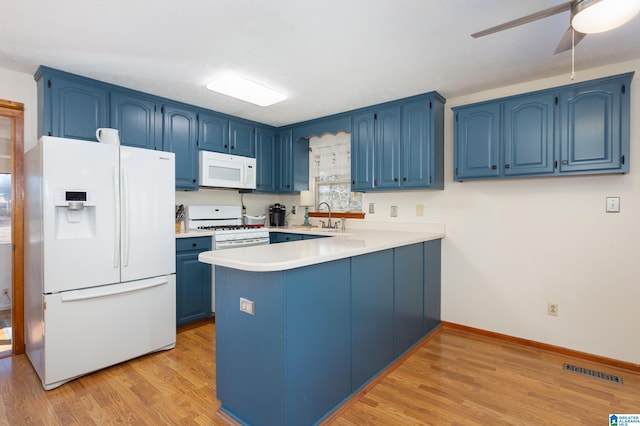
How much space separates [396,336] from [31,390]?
2.52 m

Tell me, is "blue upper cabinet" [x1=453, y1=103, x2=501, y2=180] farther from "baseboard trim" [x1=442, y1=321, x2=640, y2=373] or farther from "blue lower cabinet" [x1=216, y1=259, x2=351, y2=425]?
"blue lower cabinet" [x1=216, y1=259, x2=351, y2=425]

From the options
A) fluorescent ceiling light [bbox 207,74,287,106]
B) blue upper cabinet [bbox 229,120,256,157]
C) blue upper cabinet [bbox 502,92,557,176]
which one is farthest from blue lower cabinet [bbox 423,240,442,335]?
blue upper cabinet [bbox 229,120,256,157]

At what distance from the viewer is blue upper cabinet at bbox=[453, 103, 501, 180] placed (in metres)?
2.90

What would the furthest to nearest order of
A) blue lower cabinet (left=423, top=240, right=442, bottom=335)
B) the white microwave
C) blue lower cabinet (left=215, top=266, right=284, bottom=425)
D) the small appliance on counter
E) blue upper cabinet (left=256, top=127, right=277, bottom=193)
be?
the small appliance on counter, blue upper cabinet (left=256, top=127, right=277, bottom=193), the white microwave, blue lower cabinet (left=423, top=240, right=442, bottom=335), blue lower cabinet (left=215, top=266, right=284, bottom=425)

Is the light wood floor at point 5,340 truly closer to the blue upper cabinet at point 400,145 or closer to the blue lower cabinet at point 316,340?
the blue lower cabinet at point 316,340

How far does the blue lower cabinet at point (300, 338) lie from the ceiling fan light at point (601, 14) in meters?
1.55

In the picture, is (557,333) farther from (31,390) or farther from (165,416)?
(31,390)

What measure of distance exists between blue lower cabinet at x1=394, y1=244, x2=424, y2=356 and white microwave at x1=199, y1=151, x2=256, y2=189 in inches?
86.5

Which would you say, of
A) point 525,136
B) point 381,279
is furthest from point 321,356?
point 525,136

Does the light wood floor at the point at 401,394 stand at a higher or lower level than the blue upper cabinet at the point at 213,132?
lower

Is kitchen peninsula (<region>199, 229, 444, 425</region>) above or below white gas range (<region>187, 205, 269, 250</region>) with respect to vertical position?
below

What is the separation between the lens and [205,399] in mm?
2080

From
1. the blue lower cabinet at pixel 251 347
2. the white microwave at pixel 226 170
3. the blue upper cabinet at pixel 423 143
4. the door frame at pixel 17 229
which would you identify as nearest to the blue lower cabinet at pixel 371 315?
the blue lower cabinet at pixel 251 347

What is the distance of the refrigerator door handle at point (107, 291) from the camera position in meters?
2.27
